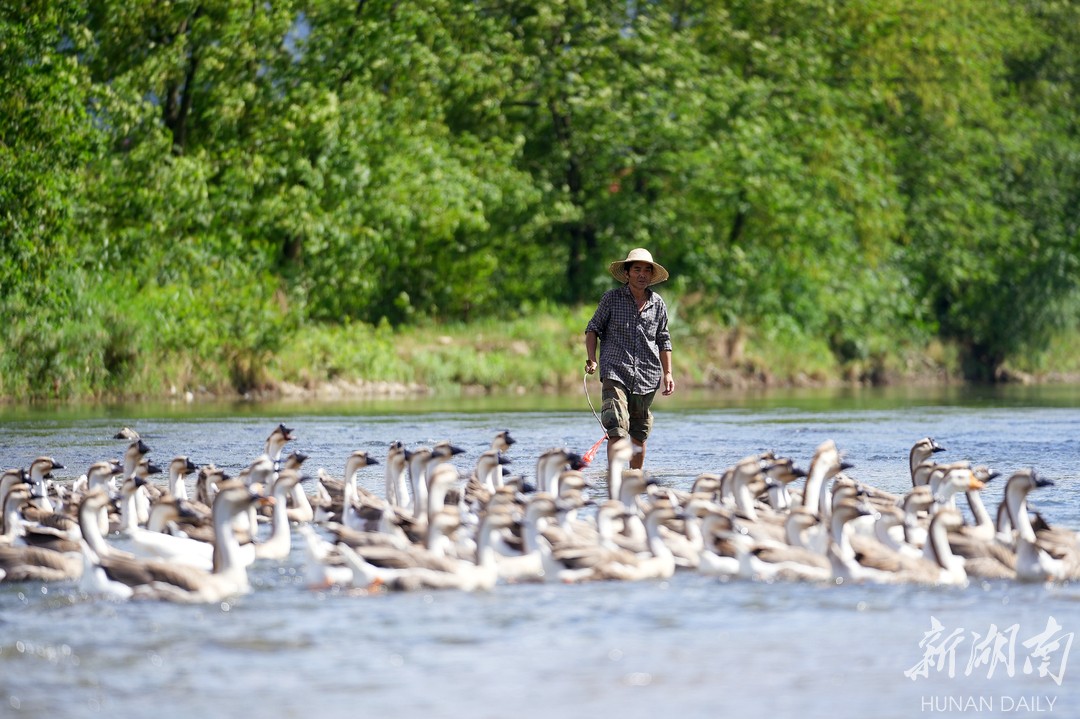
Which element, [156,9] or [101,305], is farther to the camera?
[156,9]

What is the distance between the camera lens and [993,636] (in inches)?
328

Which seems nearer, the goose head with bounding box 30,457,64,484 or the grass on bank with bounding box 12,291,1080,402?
the goose head with bounding box 30,457,64,484

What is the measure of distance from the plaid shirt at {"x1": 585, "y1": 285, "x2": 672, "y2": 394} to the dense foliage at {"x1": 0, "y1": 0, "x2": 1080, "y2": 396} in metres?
13.8

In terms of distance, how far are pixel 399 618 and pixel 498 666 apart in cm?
125

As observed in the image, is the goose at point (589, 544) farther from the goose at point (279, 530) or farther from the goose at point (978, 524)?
the goose at point (978, 524)

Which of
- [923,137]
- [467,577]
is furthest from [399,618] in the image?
[923,137]

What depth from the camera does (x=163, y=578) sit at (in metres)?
9.38

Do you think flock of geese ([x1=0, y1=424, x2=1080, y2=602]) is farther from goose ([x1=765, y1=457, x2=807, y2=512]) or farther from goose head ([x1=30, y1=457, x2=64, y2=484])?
goose head ([x1=30, y1=457, x2=64, y2=484])

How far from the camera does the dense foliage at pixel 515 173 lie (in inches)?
1173

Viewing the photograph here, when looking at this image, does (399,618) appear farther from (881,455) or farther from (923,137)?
(923,137)

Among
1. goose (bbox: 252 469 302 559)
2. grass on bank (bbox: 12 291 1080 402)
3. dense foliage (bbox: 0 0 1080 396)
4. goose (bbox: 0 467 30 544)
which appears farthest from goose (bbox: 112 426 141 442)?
grass on bank (bbox: 12 291 1080 402)

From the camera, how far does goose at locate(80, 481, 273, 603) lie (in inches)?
365

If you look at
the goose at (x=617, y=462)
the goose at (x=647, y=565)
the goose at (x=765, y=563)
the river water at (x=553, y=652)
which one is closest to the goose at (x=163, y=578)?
the river water at (x=553, y=652)

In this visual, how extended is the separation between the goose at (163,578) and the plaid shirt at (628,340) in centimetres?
608
